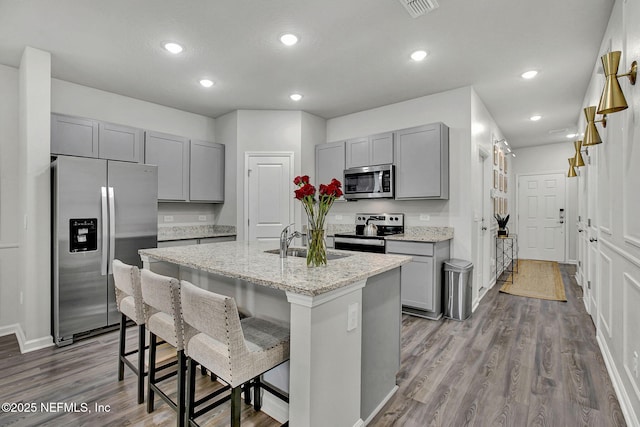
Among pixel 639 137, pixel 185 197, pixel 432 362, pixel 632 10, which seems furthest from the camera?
pixel 185 197

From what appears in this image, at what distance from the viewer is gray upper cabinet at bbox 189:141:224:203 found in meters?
4.59

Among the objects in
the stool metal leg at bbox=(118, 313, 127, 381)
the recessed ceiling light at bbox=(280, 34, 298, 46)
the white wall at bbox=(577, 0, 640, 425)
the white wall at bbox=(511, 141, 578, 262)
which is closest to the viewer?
the white wall at bbox=(577, 0, 640, 425)

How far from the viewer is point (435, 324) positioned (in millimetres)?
3420

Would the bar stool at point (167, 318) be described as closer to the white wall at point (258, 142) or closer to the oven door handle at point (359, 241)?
the oven door handle at point (359, 241)

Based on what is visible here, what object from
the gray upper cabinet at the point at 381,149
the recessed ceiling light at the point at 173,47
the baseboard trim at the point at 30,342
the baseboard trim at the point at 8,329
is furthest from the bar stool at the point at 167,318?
the gray upper cabinet at the point at 381,149

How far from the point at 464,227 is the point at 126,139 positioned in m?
4.35

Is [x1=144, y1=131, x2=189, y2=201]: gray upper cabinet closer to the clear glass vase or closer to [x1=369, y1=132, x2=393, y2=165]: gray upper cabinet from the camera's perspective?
[x1=369, y1=132, x2=393, y2=165]: gray upper cabinet

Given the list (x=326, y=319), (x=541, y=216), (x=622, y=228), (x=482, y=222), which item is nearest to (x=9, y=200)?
(x=326, y=319)

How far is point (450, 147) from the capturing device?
157 inches

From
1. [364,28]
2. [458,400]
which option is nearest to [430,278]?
[458,400]

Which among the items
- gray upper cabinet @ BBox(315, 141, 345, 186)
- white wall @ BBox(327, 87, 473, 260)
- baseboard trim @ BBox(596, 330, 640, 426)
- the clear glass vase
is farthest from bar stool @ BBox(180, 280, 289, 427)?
gray upper cabinet @ BBox(315, 141, 345, 186)

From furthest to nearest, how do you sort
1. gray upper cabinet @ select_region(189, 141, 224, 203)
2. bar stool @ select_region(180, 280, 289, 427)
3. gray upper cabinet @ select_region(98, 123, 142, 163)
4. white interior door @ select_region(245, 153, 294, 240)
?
white interior door @ select_region(245, 153, 294, 240)
gray upper cabinet @ select_region(189, 141, 224, 203)
gray upper cabinet @ select_region(98, 123, 142, 163)
bar stool @ select_region(180, 280, 289, 427)

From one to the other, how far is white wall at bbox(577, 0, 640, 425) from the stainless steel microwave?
212 cm

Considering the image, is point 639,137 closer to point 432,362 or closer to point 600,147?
point 600,147
